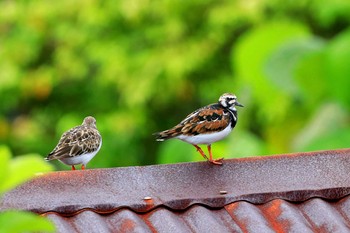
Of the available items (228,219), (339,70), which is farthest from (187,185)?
(339,70)

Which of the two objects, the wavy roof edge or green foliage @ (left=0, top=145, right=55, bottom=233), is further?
the wavy roof edge

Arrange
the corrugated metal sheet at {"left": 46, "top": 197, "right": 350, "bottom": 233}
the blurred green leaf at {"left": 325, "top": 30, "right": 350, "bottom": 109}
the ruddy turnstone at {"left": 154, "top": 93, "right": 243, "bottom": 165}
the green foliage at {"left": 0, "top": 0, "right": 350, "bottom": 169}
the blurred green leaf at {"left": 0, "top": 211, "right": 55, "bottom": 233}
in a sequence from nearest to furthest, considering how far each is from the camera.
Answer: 1. the blurred green leaf at {"left": 0, "top": 211, "right": 55, "bottom": 233}
2. the corrugated metal sheet at {"left": 46, "top": 197, "right": 350, "bottom": 233}
3. the ruddy turnstone at {"left": 154, "top": 93, "right": 243, "bottom": 165}
4. the blurred green leaf at {"left": 325, "top": 30, "right": 350, "bottom": 109}
5. the green foliage at {"left": 0, "top": 0, "right": 350, "bottom": 169}

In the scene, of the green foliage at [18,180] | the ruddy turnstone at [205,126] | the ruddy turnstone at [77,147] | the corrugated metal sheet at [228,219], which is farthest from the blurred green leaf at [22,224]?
the ruddy turnstone at [77,147]

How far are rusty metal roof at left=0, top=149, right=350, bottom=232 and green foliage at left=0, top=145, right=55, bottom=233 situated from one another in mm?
2283

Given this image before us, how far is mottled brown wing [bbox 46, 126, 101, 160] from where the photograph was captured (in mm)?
8258

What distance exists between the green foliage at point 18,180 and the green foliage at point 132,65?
17.6 m

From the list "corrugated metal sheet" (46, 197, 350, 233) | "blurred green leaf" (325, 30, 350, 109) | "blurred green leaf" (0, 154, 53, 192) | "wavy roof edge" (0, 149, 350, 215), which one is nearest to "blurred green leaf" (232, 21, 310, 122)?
"blurred green leaf" (325, 30, 350, 109)

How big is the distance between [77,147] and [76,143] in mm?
33

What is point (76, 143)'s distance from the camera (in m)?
8.32

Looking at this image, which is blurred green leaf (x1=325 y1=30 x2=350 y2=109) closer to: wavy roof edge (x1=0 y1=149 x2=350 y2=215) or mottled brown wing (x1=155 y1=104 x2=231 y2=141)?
mottled brown wing (x1=155 y1=104 x2=231 y2=141)

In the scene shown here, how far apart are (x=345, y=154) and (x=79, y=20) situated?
19.7 m

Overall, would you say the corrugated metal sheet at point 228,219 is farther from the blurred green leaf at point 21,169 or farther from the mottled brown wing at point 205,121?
the blurred green leaf at point 21,169

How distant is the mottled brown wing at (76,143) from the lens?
325 inches

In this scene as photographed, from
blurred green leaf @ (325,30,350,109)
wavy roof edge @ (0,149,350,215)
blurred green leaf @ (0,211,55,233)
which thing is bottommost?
wavy roof edge @ (0,149,350,215)
